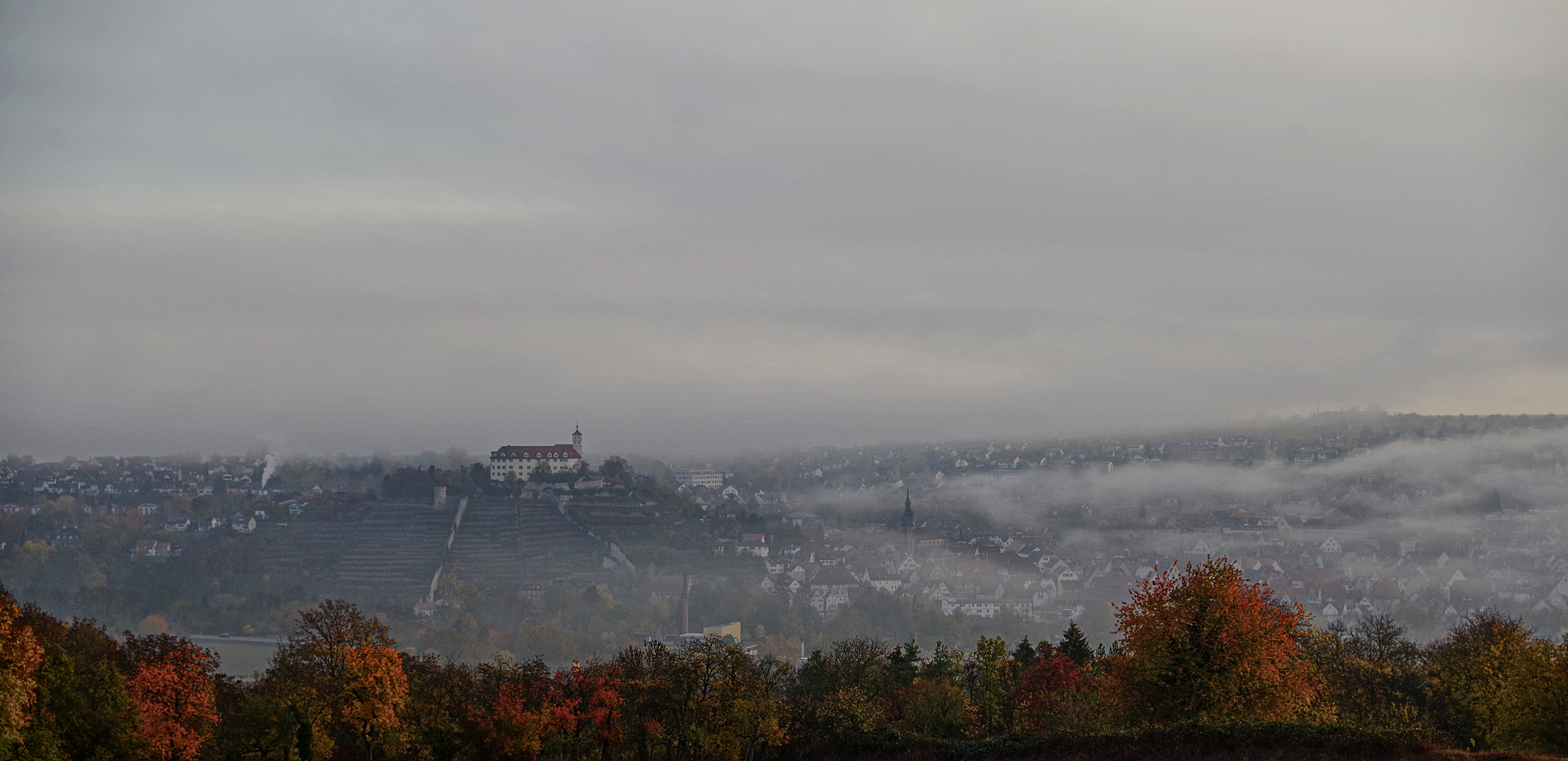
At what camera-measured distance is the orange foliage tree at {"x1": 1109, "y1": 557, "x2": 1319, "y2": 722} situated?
34.7 metres

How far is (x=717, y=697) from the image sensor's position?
49.4 meters

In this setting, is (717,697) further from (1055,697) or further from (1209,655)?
(1209,655)

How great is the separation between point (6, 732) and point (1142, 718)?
3313 cm

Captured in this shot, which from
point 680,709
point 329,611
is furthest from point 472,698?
point 680,709

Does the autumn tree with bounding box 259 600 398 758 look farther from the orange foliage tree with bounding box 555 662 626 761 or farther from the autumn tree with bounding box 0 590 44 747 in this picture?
the autumn tree with bounding box 0 590 44 747

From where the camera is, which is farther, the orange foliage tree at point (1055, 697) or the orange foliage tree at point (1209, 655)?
the orange foliage tree at point (1055, 697)

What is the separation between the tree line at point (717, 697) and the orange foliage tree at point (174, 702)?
78mm

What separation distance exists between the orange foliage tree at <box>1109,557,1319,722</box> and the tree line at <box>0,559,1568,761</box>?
6 centimetres

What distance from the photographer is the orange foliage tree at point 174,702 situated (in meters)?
40.2

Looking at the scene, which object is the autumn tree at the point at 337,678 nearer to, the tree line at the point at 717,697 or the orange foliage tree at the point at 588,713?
the tree line at the point at 717,697

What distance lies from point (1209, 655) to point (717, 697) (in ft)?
73.9

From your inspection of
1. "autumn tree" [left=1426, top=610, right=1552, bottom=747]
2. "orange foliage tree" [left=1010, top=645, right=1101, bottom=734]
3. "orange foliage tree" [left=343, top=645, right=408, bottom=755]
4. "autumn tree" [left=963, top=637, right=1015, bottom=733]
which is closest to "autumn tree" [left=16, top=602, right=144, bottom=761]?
"orange foliage tree" [left=343, top=645, right=408, bottom=755]

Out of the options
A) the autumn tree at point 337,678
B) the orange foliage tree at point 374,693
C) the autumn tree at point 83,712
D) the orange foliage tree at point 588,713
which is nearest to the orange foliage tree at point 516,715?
the orange foliage tree at point 588,713

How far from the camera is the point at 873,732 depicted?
148 ft
